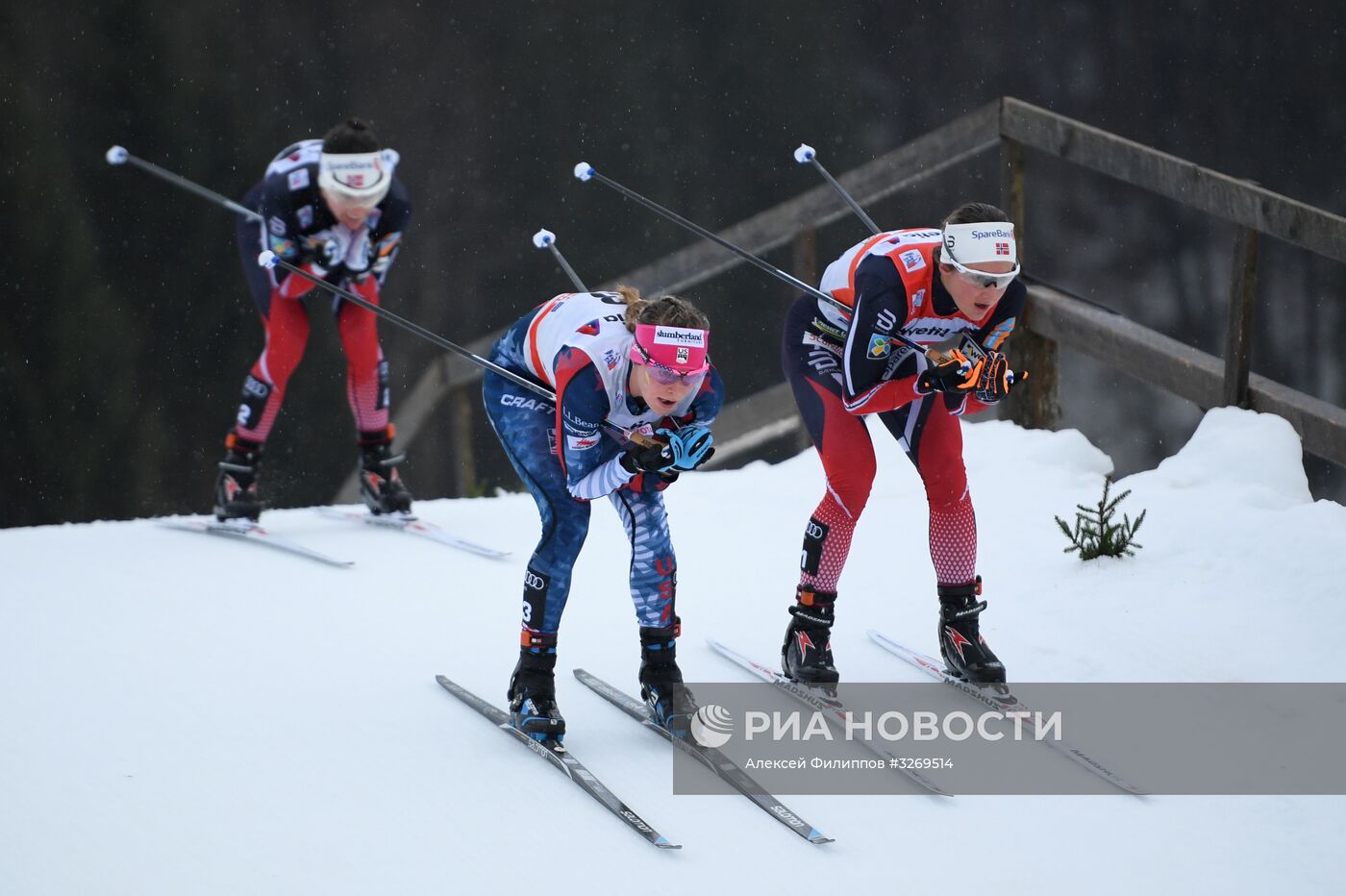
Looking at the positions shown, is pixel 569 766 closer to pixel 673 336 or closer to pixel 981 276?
pixel 673 336

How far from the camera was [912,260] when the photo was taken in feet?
12.5

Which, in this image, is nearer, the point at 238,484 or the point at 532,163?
the point at 238,484

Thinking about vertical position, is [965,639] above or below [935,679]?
above

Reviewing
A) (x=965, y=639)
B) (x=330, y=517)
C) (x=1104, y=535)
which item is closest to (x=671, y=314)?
(x=965, y=639)

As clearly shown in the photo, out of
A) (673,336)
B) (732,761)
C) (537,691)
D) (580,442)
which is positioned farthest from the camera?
(537,691)

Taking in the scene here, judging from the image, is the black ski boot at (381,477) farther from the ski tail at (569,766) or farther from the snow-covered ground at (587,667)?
the ski tail at (569,766)

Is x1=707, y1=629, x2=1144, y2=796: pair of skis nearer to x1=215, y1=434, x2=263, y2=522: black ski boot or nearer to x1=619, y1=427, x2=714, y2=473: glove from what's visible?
x1=619, y1=427, x2=714, y2=473: glove

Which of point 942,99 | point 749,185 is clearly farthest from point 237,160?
point 942,99

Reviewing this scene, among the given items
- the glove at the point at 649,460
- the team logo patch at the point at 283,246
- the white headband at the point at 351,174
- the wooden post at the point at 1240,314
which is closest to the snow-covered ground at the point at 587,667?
the wooden post at the point at 1240,314

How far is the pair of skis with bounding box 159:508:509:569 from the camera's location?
531 centimetres

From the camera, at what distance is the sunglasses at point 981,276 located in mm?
3652

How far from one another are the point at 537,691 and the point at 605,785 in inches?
13.5

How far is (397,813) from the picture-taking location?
3.23m

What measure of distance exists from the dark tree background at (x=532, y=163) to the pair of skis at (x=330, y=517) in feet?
17.5
